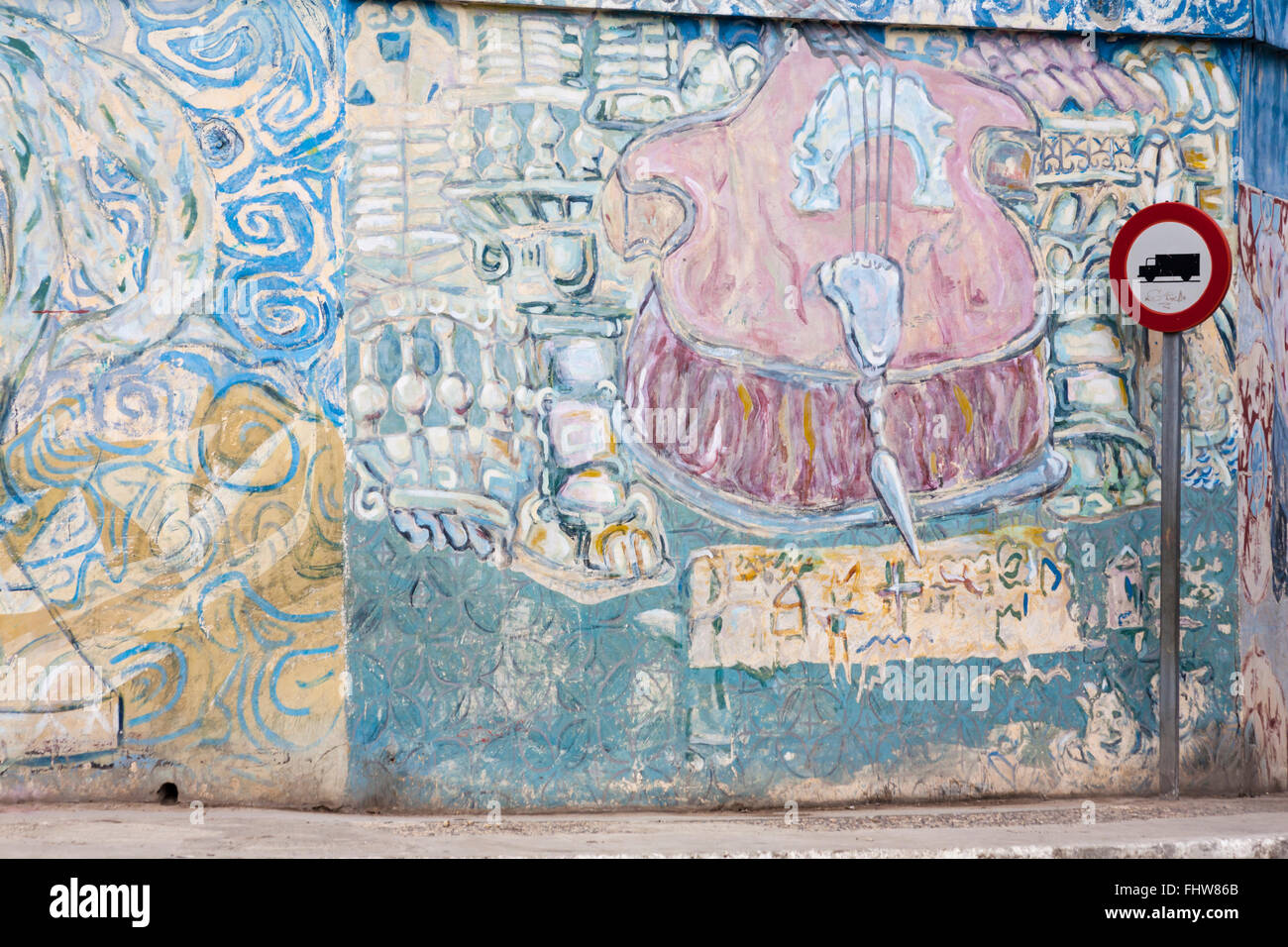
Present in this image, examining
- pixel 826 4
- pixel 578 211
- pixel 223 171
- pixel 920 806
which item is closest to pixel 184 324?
pixel 223 171

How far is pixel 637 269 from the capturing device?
6.23m

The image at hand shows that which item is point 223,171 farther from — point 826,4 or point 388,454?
point 826,4

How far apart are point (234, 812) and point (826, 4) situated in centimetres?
496

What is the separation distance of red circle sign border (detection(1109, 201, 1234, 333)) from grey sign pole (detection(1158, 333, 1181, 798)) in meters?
0.11

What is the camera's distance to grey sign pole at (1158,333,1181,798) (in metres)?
6.30

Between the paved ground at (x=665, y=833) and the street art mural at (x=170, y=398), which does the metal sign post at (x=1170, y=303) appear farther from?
the street art mural at (x=170, y=398)

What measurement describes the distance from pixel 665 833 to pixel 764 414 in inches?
83.7

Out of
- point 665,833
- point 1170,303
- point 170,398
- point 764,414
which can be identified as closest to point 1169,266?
point 1170,303

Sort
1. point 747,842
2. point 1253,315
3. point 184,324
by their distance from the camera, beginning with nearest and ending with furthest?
point 747,842, point 184,324, point 1253,315

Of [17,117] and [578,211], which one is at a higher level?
[17,117]

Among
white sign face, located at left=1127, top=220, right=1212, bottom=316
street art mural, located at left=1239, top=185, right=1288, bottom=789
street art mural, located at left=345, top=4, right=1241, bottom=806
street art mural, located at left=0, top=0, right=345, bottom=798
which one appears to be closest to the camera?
street art mural, located at left=0, top=0, right=345, bottom=798

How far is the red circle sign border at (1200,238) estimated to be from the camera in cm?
615

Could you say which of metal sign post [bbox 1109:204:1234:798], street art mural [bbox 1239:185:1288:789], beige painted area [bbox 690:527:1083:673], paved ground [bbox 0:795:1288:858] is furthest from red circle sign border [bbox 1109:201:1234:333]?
paved ground [bbox 0:795:1288:858]

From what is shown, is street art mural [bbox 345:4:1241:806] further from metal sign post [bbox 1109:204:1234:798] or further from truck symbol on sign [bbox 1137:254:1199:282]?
truck symbol on sign [bbox 1137:254:1199:282]
